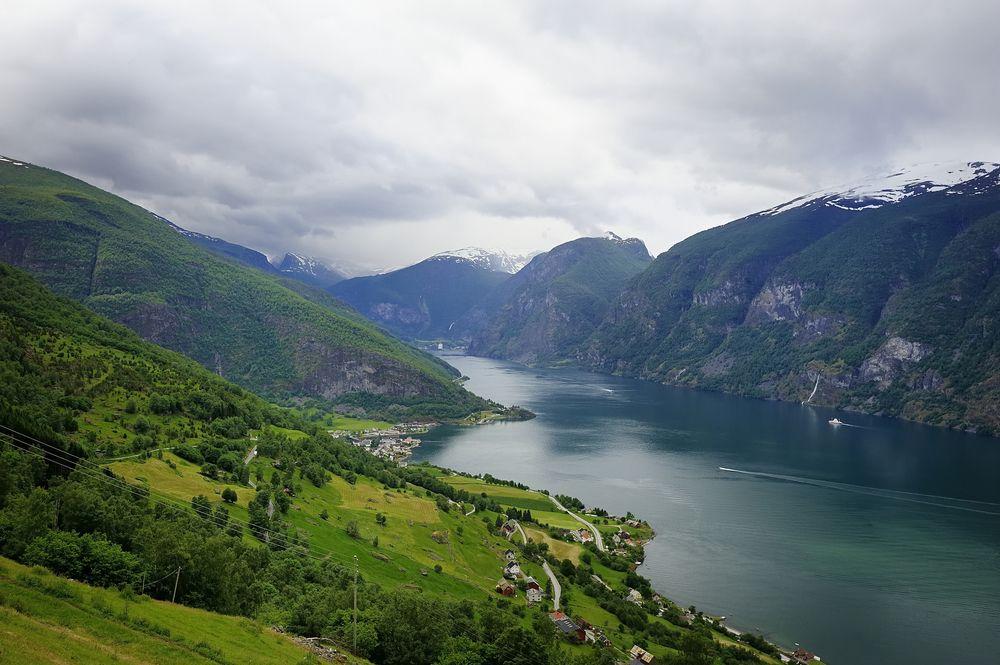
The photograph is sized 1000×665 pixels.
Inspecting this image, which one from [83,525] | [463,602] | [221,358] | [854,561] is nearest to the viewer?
[83,525]

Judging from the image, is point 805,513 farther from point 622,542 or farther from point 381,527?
point 381,527

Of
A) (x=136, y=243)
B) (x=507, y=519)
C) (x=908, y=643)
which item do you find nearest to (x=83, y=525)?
(x=507, y=519)

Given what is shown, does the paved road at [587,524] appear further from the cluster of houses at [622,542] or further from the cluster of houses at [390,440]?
the cluster of houses at [390,440]

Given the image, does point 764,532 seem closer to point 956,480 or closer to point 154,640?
point 956,480

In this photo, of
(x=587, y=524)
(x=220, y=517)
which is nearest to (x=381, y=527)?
(x=220, y=517)

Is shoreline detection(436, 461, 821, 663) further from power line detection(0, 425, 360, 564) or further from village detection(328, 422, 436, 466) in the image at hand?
power line detection(0, 425, 360, 564)

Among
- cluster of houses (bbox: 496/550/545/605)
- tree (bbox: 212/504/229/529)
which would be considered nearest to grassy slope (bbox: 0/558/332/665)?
tree (bbox: 212/504/229/529)

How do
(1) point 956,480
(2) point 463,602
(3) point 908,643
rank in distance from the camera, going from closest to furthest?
(2) point 463,602 → (3) point 908,643 → (1) point 956,480
